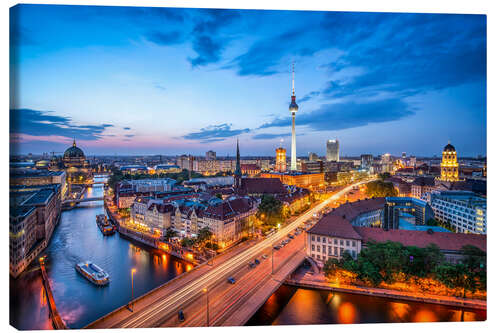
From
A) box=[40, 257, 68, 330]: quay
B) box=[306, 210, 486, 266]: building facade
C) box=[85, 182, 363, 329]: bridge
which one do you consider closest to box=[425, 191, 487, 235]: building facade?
box=[306, 210, 486, 266]: building facade

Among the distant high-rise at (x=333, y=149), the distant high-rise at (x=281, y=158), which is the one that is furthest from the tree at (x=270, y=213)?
the distant high-rise at (x=333, y=149)

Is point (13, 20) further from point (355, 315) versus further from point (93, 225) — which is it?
point (93, 225)

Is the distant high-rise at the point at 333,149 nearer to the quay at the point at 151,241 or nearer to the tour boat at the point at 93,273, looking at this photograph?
the quay at the point at 151,241

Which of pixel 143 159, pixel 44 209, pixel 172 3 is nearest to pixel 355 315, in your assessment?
pixel 172 3

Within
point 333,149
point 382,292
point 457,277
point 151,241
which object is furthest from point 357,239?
point 333,149

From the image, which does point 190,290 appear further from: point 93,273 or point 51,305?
point 93,273

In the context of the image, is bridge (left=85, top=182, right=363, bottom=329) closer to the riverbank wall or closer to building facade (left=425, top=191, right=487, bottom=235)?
the riverbank wall
